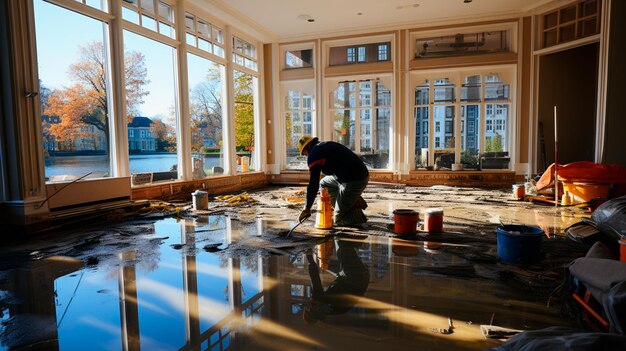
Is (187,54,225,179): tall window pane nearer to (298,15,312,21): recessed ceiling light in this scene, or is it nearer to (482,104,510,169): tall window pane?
(298,15,312,21): recessed ceiling light

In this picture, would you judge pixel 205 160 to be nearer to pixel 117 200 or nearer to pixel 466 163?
pixel 117 200

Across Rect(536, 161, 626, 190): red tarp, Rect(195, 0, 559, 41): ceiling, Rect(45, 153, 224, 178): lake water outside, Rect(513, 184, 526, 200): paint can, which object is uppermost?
Rect(195, 0, 559, 41): ceiling

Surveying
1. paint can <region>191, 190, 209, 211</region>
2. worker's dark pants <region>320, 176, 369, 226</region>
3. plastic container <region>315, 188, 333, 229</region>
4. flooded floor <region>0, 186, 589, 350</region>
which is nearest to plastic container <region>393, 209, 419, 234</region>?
flooded floor <region>0, 186, 589, 350</region>

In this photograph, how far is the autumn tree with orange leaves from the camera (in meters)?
5.85

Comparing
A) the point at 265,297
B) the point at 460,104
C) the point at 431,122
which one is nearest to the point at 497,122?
the point at 460,104

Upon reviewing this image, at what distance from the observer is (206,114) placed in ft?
30.5

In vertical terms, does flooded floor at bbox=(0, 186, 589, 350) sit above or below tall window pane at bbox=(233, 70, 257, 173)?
below

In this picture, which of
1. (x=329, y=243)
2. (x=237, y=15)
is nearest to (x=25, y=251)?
(x=329, y=243)

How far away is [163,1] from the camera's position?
791cm

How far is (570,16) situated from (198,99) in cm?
898

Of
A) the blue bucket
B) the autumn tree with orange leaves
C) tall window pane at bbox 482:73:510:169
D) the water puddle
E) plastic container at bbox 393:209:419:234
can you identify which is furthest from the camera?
tall window pane at bbox 482:73:510:169

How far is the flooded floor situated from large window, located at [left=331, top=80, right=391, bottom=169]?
6.27 m

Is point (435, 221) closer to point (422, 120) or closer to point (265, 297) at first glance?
point (265, 297)

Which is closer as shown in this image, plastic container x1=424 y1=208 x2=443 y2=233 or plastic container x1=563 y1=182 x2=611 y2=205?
plastic container x1=424 y1=208 x2=443 y2=233
